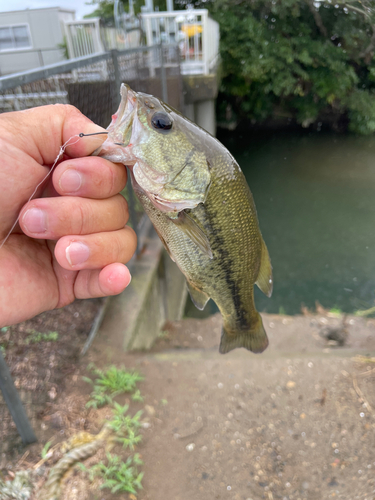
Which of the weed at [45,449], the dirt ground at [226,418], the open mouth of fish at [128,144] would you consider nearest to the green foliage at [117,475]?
the dirt ground at [226,418]

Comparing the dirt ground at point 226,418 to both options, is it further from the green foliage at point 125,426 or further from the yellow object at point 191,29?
the yellow object at point 191,29

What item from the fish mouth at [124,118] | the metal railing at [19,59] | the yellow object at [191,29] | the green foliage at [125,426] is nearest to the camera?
the fish mouth at [124,118]

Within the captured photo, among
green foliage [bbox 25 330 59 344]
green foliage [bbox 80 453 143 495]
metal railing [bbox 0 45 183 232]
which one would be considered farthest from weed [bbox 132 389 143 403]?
metal railing [bbox 0 45 183 232]

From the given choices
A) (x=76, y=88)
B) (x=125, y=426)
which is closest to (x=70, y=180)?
(x=76, y=88)

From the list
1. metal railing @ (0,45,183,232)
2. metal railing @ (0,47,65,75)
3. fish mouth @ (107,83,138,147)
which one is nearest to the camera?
fish mouth @ (107,83,138,147)

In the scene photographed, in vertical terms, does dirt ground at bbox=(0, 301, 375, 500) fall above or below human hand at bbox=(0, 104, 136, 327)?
below

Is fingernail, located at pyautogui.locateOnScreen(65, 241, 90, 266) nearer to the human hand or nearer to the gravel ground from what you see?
the human hand

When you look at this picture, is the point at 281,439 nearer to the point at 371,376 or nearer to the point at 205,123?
the point at 371,376
